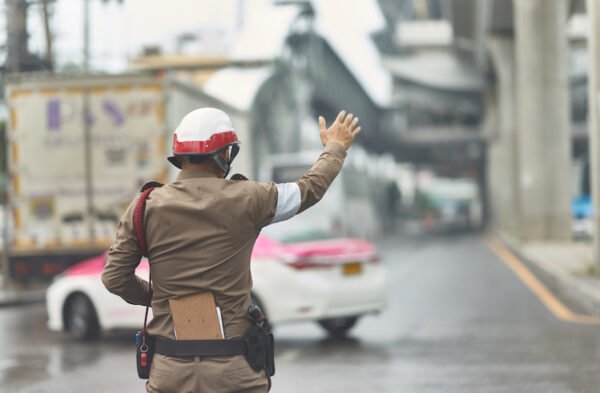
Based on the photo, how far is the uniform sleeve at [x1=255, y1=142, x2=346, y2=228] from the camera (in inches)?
147

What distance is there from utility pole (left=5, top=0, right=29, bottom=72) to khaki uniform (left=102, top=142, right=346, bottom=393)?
734 inches

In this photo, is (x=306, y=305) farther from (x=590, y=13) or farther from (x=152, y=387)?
(x=590, y=13)

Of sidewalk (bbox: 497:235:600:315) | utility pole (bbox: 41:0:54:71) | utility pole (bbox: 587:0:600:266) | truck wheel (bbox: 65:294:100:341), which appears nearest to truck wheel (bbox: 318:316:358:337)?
truck wheel (bbox: 65:294:100:341)

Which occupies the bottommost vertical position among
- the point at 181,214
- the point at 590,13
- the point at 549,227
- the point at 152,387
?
the point at 549,227

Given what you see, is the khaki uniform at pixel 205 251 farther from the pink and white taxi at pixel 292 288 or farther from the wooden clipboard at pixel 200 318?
the pink and white taxi at pixel 292 288

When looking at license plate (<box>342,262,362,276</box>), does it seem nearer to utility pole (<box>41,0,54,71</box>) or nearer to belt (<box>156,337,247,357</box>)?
belt (<box>156,337,247,357</box>)

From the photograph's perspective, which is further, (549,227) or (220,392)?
(549,227)

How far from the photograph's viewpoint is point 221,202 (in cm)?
367

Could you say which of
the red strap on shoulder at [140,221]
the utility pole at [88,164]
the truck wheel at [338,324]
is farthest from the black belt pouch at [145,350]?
the utility pole at [88,164]

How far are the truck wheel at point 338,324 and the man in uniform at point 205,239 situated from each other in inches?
329

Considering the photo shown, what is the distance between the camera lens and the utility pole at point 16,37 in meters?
21.3

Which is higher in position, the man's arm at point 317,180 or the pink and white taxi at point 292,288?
the man's arm at point 317,180

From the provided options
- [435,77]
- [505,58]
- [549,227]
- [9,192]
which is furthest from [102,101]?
[435,77]

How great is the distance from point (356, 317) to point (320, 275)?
3.51 feet
